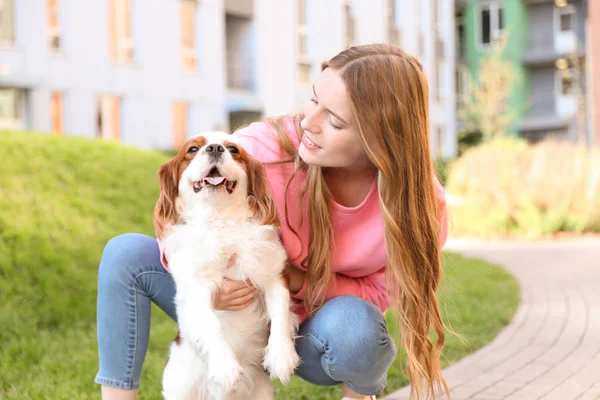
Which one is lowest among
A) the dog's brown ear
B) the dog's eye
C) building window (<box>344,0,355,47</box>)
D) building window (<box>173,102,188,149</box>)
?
the dog's brown ear

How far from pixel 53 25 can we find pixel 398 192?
14170 millimetres

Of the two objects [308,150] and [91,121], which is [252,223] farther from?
[91,121]

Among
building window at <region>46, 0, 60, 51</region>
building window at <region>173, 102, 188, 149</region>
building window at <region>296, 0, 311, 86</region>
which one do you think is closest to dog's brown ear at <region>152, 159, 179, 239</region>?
building window at <region>46, 0, 60, 51</region>

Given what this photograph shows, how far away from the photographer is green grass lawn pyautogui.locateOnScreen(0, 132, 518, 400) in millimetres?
3961

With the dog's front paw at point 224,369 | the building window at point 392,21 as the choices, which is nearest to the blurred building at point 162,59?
the building window at point 392,21

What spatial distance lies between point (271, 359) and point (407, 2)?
26.5 metres

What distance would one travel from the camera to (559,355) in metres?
4.39

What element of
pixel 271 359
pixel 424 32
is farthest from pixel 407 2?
pixel 271 359

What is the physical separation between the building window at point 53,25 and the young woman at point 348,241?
13.5m

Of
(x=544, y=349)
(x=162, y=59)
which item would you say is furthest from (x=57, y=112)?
(x=544, y=349)

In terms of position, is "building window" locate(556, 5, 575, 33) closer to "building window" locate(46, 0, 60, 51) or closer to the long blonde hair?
"building window" locate(46, 0, 60, 51)

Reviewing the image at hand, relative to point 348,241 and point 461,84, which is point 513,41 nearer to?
point 461,84

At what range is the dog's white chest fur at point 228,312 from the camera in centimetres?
255

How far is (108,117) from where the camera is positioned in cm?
1644
